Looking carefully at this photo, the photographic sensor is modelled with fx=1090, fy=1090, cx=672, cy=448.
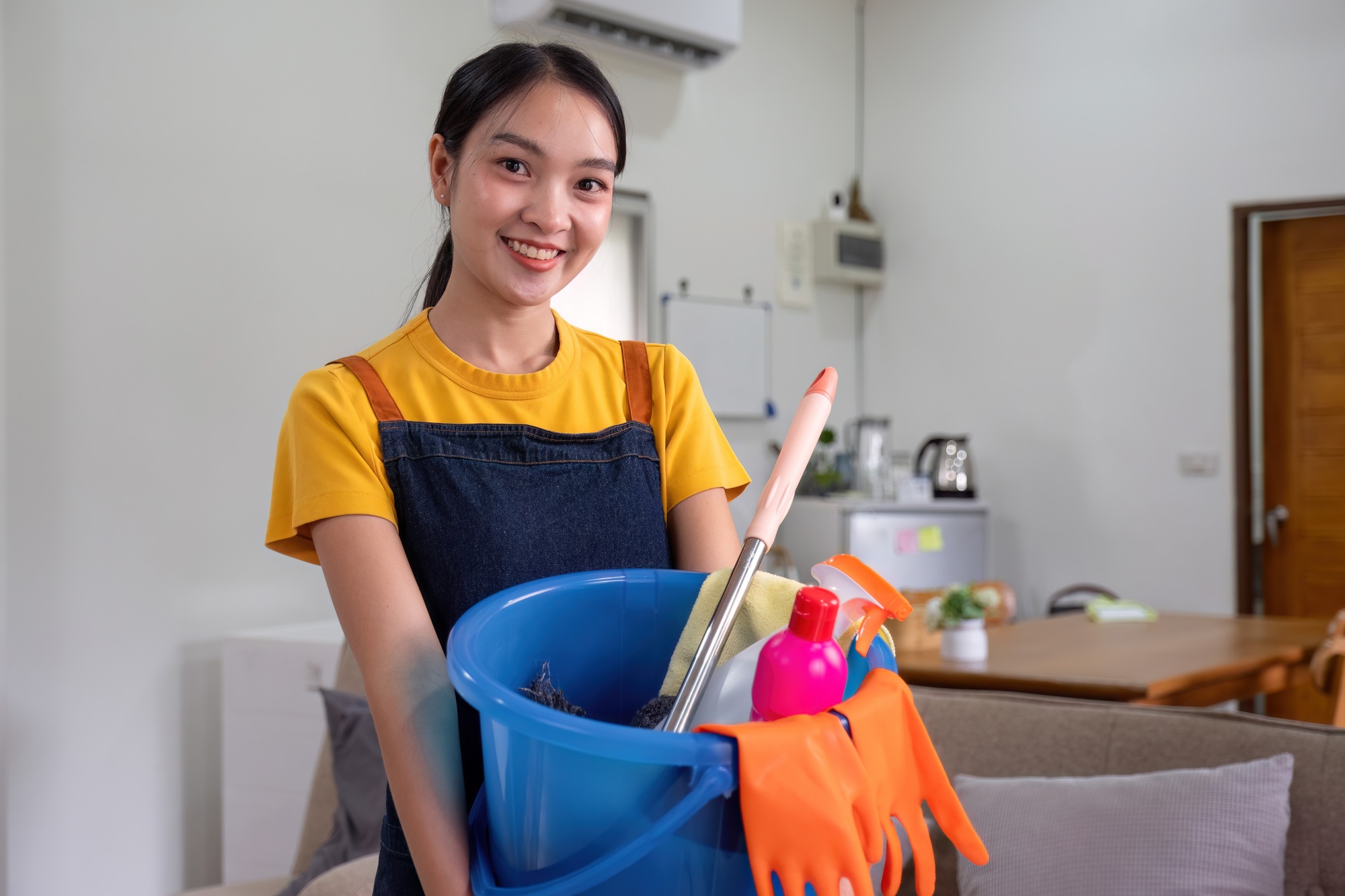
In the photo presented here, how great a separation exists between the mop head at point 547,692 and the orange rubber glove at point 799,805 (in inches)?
6.2

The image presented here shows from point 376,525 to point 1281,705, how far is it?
177 inches

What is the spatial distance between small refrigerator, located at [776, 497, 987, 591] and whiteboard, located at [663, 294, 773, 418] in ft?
1.63

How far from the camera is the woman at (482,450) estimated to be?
0.71m

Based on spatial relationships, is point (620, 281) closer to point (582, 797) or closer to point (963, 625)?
point (963, 625)

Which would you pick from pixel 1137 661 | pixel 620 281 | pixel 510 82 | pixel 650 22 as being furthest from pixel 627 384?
pixel 620 281

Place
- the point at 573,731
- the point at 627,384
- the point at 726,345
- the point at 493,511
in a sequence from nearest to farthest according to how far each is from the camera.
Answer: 1. the point at 573,731
2. the point at 493,511
3. the point at 627,384
4. the point at 726,345

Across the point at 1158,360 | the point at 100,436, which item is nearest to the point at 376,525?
the point at 100,436

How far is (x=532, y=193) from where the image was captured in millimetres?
792

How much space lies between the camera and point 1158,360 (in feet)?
14.8

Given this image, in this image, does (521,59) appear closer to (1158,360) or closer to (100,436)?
(100,436)

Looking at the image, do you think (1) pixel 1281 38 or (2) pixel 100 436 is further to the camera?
(1) pixel 1281 38

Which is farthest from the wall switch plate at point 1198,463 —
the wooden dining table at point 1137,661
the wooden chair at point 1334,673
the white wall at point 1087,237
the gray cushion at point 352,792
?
the gray cushion at point 352,792

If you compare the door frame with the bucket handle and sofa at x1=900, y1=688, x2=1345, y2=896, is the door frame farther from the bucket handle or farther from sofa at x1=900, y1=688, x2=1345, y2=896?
the bucket handle

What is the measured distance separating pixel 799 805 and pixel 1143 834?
1263 mm
